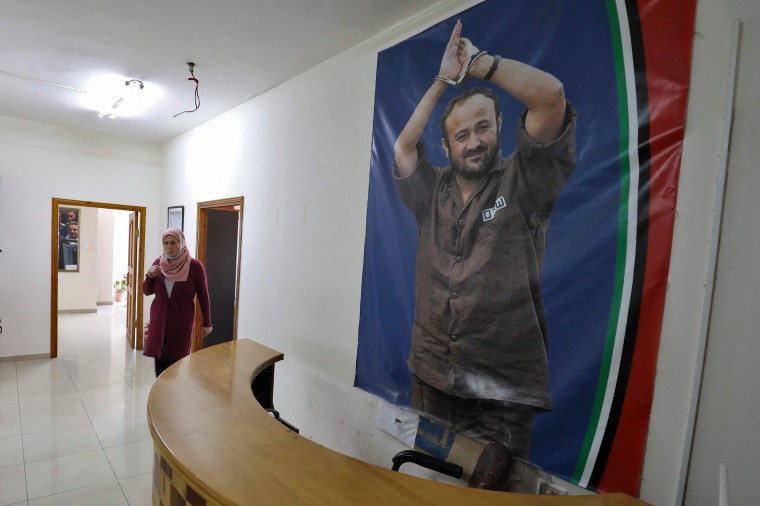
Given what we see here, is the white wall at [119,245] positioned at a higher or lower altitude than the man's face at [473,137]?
lower

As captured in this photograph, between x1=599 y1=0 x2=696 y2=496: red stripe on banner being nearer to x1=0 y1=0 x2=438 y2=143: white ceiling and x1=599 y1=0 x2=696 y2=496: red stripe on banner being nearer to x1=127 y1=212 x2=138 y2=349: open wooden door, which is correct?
x1=0 y1=0 x2=438 y2=143: white ceiling

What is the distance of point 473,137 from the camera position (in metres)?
1.91

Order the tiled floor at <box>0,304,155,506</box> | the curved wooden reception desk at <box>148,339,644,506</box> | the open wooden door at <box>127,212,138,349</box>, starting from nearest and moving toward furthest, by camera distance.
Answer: the curved wooden reception desk at <box>148,339,644,506</box>
the tiled floor at <box>0,304,155,506</box>
the open wooden door at <box>127,212,138,349</box>

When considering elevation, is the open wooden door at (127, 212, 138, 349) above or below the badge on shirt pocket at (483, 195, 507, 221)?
below

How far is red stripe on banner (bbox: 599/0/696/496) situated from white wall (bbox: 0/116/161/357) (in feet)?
21.1

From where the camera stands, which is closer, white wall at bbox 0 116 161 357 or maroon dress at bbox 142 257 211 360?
maroon dress at bbox 142 257 211 360

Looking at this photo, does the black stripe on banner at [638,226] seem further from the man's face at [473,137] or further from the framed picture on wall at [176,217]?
the framed picture on wall at [176,217]

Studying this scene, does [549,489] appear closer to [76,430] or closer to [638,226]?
[638,226]

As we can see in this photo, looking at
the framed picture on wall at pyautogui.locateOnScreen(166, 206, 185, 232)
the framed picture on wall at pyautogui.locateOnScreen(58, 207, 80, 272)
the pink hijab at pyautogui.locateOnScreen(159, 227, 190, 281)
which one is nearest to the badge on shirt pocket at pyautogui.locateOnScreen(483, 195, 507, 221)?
the pink hijab at pyautogui.locateOnScreen(159, 227, 190, 281)

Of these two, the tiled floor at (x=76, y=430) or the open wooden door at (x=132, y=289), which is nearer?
the tiled floor at (x=76, y=430)

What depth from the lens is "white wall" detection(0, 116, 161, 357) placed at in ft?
16.2

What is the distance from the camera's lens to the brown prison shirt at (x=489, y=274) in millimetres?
1630

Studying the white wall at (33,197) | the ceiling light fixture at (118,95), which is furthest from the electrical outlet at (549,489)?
the white wall at (33,197)

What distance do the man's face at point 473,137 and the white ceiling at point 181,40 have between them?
73 cm
